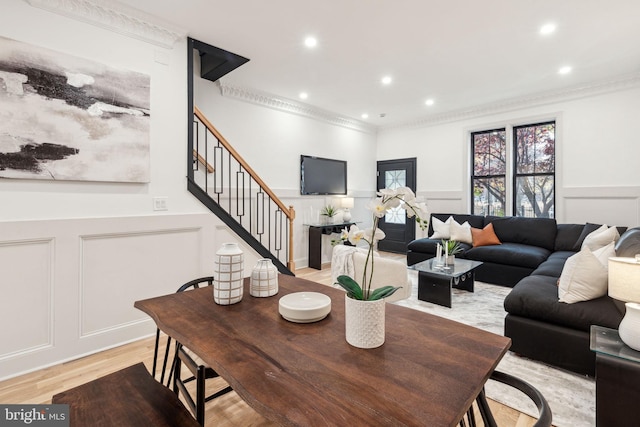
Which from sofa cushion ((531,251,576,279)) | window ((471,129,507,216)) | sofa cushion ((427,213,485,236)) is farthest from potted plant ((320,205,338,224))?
sofa cushion ((531,251,576,279))

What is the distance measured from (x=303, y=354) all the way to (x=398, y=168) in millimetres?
6321

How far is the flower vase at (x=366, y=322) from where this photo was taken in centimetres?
99

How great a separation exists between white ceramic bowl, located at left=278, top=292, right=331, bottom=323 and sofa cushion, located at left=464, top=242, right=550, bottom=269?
382cm

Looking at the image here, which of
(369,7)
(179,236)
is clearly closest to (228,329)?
(179,236)

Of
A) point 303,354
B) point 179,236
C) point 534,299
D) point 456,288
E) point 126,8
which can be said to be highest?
point 126,8

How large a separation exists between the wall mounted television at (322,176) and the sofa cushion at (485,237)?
8.30ft

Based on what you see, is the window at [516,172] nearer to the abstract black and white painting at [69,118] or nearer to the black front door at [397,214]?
the black front door at [397,214]

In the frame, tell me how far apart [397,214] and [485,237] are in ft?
7.25

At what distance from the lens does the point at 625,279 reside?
5.55 ft

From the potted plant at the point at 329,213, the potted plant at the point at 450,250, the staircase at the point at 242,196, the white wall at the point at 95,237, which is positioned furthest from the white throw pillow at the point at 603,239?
the white wall at the point at 95,237

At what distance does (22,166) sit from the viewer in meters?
2.12

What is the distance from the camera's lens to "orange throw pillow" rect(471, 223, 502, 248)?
484cm

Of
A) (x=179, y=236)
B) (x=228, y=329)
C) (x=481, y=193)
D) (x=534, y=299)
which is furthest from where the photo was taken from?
(x=481, y=193)

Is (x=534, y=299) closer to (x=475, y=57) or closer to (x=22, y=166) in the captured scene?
(x=475, y=57)
